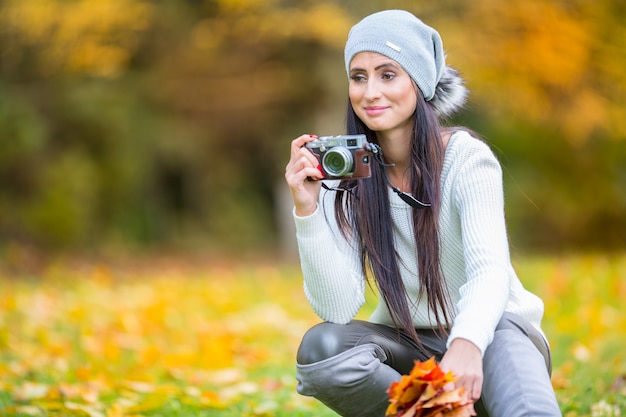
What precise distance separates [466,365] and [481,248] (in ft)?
1.10

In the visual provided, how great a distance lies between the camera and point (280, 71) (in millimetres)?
11281

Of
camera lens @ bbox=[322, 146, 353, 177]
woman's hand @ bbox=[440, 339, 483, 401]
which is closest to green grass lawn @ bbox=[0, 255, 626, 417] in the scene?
woman's hand @ bbox=[440, 339, 483, 401]

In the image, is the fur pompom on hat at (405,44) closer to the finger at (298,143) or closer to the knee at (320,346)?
the finger at (298,143)

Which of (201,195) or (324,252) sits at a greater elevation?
(201,195)

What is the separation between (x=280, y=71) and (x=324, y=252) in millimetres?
9203

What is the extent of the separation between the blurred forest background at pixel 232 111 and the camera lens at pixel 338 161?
17.7ft

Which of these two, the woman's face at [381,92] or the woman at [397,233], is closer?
the woman at [397,233]

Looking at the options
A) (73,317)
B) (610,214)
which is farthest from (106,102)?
(610,214)

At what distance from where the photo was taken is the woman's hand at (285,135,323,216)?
2270mm

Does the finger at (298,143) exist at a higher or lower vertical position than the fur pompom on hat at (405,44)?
lower

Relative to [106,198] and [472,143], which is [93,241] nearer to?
[106,198]

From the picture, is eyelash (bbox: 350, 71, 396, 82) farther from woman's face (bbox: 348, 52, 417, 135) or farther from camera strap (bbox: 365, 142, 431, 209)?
camera strap (bbox: 365, 142, 431, 209)

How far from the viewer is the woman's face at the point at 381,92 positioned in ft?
7.70

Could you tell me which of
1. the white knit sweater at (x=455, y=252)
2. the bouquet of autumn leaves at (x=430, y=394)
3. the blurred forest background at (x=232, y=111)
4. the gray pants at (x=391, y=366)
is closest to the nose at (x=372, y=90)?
the white knit sweater at (x=455, y=252)
